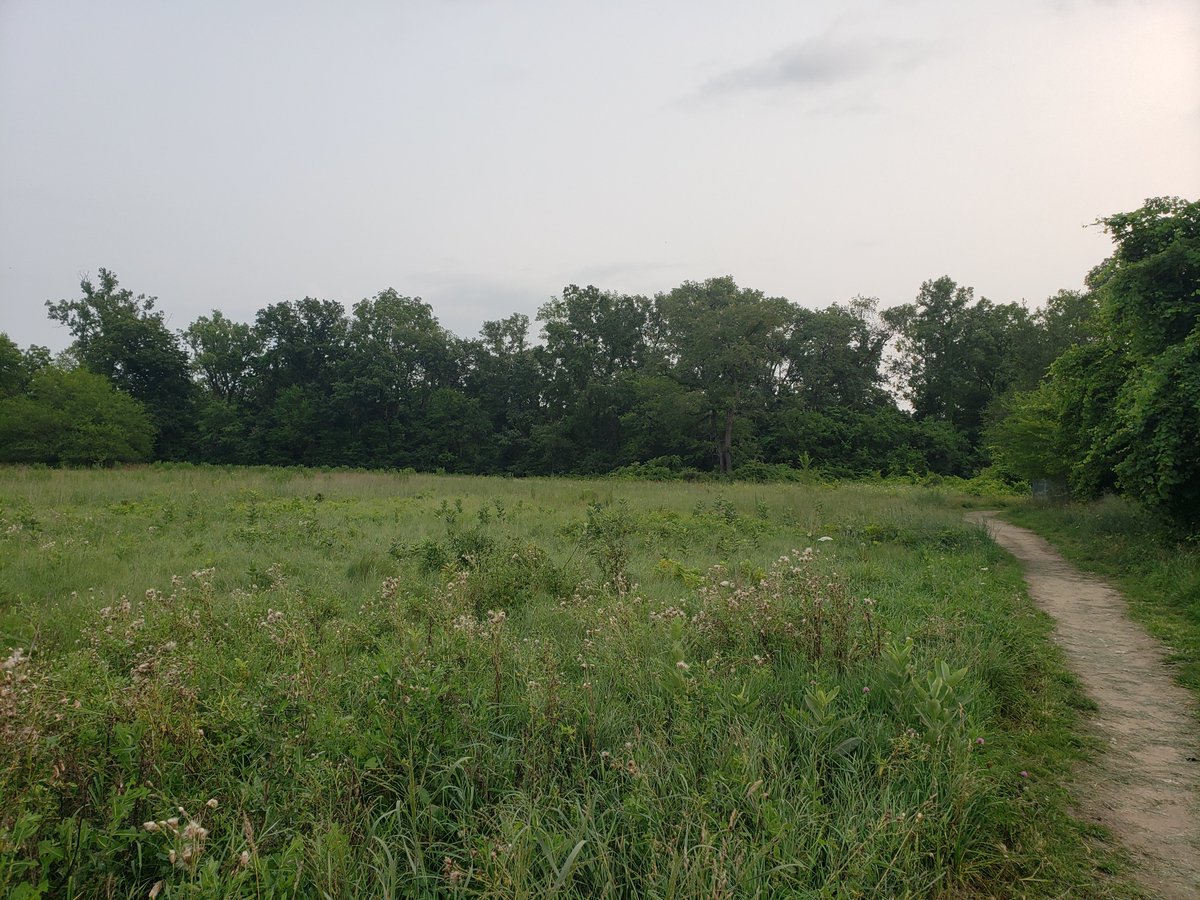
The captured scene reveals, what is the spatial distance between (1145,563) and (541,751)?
11.5 m

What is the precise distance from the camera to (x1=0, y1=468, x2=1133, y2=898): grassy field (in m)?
2.65

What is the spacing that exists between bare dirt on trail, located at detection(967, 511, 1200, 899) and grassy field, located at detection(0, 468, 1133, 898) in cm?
20

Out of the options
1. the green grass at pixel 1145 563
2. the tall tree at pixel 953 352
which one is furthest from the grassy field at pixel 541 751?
the tall tree at pixel 953 352

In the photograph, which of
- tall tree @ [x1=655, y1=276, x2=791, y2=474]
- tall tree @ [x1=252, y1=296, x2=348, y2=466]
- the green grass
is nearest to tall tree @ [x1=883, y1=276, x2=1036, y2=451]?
tall tree @ [x1=655, y1=276, x2=791, y2=474]

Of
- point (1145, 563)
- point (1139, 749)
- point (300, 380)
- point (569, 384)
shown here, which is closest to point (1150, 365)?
point (1145, 563)

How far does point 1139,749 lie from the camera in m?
4.50

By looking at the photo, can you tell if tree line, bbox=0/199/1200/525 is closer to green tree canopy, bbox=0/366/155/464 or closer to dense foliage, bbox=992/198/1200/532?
green tree canopy, bbox=0/366/155/464

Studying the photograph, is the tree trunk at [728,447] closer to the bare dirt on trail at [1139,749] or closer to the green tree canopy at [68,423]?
the bare dirt on trail at [1139,749]

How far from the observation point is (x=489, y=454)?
178ft

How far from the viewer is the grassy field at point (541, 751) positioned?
265 centimetres

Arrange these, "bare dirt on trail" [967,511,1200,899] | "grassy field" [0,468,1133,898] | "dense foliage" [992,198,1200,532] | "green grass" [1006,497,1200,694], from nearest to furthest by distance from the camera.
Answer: "grassy field" [0,468,1133,898] → "bare dirt on trail" [967,511,1200,899] → "green grass" [1006,497,1200,694] → "dense foliage" [992,198,1200,532]

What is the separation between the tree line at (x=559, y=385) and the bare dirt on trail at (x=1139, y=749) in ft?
116

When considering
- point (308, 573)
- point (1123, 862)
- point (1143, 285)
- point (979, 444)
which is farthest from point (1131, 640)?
point (979, 444)

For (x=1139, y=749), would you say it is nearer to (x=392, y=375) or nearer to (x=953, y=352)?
(x=392, y=375)
